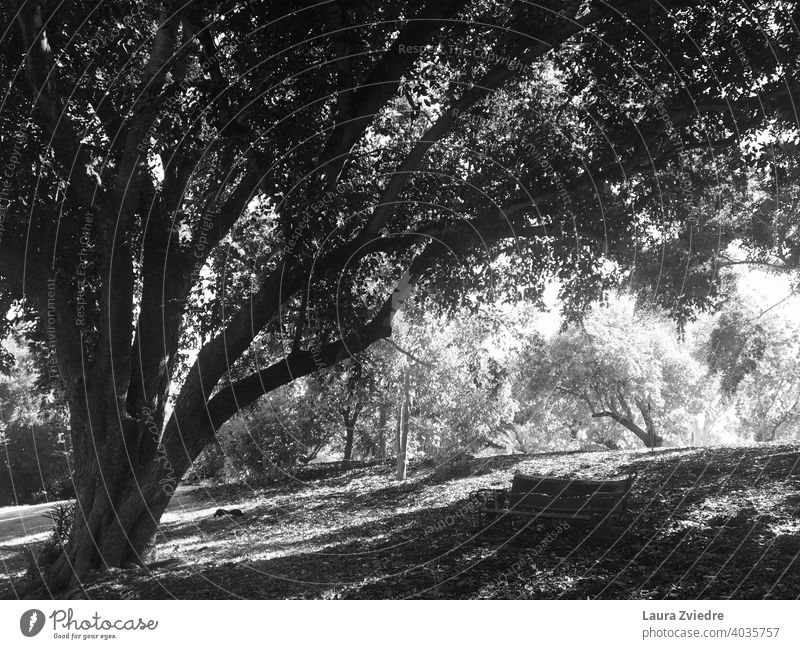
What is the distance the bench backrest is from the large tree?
3067mm

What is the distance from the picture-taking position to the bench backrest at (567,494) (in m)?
8.91

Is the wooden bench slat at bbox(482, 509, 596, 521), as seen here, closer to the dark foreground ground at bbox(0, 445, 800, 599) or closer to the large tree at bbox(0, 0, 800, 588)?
the dark foreground ground at bbox(0, 445, 800, 599)

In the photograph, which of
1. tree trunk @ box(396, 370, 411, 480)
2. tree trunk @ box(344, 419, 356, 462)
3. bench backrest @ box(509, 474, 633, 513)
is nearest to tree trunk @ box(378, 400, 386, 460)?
tree trunk @ box(344, 419, 356, 462)

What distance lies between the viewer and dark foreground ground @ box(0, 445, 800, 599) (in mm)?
7234

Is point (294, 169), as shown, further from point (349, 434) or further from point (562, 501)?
point (349, 434)

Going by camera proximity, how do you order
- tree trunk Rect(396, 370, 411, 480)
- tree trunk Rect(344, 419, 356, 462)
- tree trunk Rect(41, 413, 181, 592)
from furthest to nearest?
tree trunk Rect(344, 419, 356, 462) < tree trunk Rect(396, 370, 411, 480) < tree trunk Rect(41, 413, 181, 592)

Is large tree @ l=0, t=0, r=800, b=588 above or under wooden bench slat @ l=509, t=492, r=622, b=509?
above

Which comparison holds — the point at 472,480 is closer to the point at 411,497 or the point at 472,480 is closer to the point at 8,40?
the point at 411,497

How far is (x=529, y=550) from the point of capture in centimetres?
841

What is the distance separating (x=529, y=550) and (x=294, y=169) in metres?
5.70

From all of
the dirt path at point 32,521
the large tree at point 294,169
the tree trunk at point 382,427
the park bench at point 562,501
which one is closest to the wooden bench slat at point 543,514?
the park bench at point 562,501

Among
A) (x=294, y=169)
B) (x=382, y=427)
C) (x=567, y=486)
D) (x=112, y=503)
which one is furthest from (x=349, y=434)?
(x=294, y=169)
